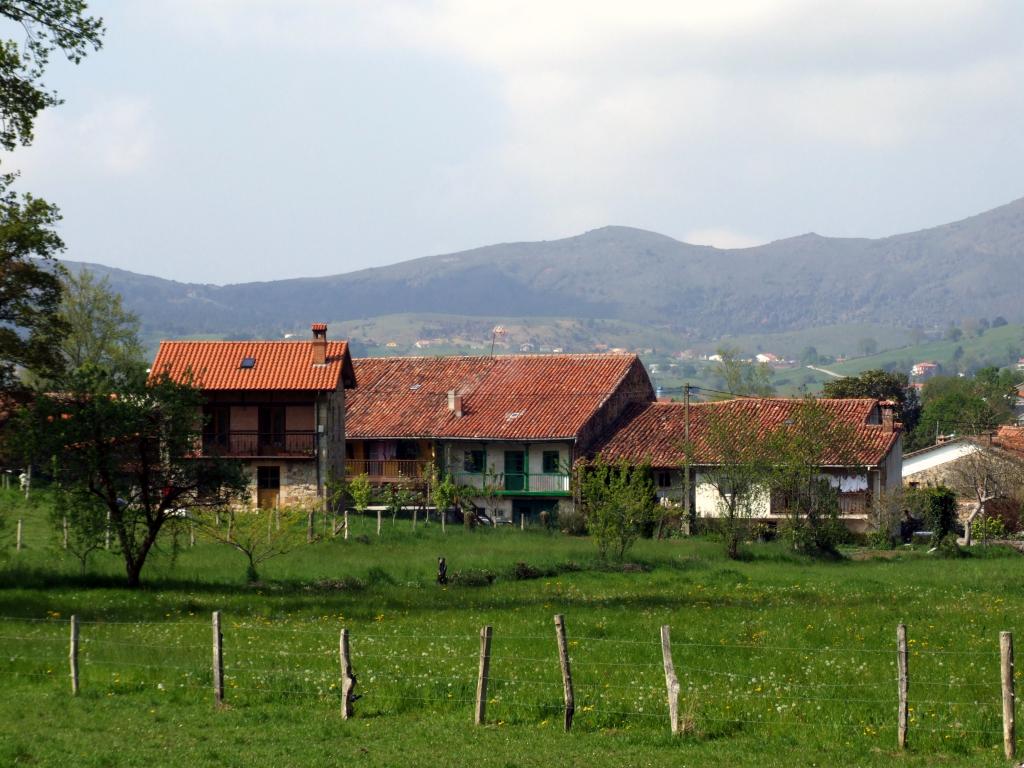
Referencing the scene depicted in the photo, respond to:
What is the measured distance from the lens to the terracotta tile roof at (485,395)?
72.4 metres

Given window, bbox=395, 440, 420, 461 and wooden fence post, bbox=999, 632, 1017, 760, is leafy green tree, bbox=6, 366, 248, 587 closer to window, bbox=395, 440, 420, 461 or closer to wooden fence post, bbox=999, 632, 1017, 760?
wooden fence post, bbox=999, 632, 1017, 760

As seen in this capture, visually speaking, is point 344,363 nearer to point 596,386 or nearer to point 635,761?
point 596,386

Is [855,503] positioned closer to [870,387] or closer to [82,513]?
[82,513]

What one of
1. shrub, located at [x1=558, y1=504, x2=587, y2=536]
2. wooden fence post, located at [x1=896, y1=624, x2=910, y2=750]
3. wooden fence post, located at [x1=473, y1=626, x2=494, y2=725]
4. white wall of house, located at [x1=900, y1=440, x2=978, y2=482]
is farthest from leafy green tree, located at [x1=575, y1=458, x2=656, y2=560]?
white wall of house, located at [x1=900, y1=440, x2=978, y2=482]

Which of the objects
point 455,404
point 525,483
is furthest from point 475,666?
point 455,404

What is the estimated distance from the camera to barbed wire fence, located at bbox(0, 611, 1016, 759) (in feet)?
64.1

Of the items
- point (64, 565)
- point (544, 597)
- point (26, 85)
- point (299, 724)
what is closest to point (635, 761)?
point (299, 724)

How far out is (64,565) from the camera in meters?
39.2

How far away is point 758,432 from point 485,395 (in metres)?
19.6

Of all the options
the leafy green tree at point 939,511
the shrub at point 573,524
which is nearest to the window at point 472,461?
the shrub at point 573,524

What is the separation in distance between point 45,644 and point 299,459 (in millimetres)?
39886

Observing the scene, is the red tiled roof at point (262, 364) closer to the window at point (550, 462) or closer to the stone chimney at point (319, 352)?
the stone chimney at point (319, 352)

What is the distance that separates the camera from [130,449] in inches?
1441

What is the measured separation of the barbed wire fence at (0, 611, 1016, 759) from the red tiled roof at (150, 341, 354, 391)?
3630cm
